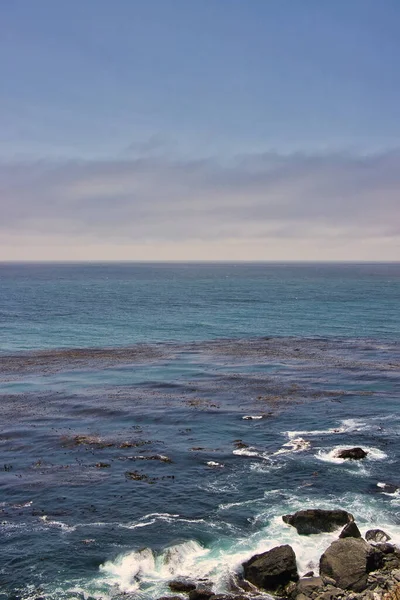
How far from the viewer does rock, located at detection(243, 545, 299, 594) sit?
129 feet

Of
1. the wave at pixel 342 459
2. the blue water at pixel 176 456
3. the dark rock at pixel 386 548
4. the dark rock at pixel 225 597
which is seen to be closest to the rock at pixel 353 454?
the wave at pixel 342 459

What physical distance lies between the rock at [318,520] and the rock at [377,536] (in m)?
2.89

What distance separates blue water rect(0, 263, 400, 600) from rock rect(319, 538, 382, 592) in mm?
2727

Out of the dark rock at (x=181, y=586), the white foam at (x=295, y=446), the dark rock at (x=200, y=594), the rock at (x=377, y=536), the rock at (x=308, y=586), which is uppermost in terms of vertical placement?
the white foam at (x=295, y=446)

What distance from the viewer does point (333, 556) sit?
39.6m

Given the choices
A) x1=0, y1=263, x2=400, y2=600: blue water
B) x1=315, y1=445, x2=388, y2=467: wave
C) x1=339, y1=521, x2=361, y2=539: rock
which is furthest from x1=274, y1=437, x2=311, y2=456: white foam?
x1=339, y1=521, x2=361, y2=539: rock

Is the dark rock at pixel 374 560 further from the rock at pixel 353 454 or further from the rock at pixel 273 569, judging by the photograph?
the rock at pixel 353 454

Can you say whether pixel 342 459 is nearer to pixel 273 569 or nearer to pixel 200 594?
pixel 273 569

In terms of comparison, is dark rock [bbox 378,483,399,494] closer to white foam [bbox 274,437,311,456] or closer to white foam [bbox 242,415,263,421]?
white foam [bbox 274,437,311,456]

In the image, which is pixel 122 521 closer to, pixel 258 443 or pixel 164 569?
pixel 164 569

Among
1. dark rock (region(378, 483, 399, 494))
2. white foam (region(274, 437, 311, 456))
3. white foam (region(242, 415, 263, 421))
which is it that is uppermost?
white foam (region(242, 415, 263, 421))

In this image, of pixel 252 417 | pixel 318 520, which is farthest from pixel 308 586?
pixel 252 417

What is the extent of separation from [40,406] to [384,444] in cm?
4634

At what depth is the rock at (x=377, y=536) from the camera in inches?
1706
